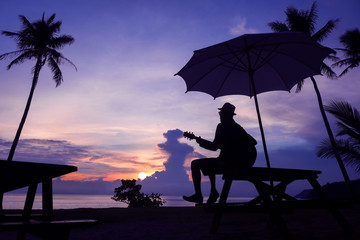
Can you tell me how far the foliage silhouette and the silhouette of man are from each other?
16331 millimetres

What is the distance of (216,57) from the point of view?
570cm

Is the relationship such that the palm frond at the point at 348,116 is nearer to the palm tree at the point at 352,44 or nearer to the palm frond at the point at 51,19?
the palm tree at the point at 352,44

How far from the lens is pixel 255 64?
5887 mm

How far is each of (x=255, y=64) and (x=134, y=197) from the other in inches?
653

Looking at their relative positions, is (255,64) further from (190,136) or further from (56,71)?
(56,71)

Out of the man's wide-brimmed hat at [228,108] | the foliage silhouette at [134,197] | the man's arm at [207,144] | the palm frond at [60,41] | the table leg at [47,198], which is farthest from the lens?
the palm frond at [60,41]

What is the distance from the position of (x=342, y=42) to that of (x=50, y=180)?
2538 cm

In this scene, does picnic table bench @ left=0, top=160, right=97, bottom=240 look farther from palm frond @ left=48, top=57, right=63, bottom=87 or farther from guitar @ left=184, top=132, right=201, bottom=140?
palm frond @ left=48, top=57, right=63, bottom=87

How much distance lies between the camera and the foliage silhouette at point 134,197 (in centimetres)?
1941

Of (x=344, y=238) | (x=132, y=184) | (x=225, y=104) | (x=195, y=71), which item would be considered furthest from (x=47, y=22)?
(x=344, y=238)

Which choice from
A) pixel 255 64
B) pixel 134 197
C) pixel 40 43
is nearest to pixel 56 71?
pixel 40 43

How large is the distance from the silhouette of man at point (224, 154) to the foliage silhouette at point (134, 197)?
16.3 m

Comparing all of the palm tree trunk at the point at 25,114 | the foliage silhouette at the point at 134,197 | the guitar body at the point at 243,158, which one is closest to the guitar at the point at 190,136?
the guitar body at the point at 243,158

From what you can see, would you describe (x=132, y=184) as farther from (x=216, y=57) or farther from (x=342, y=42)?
(x=342, y=42)
